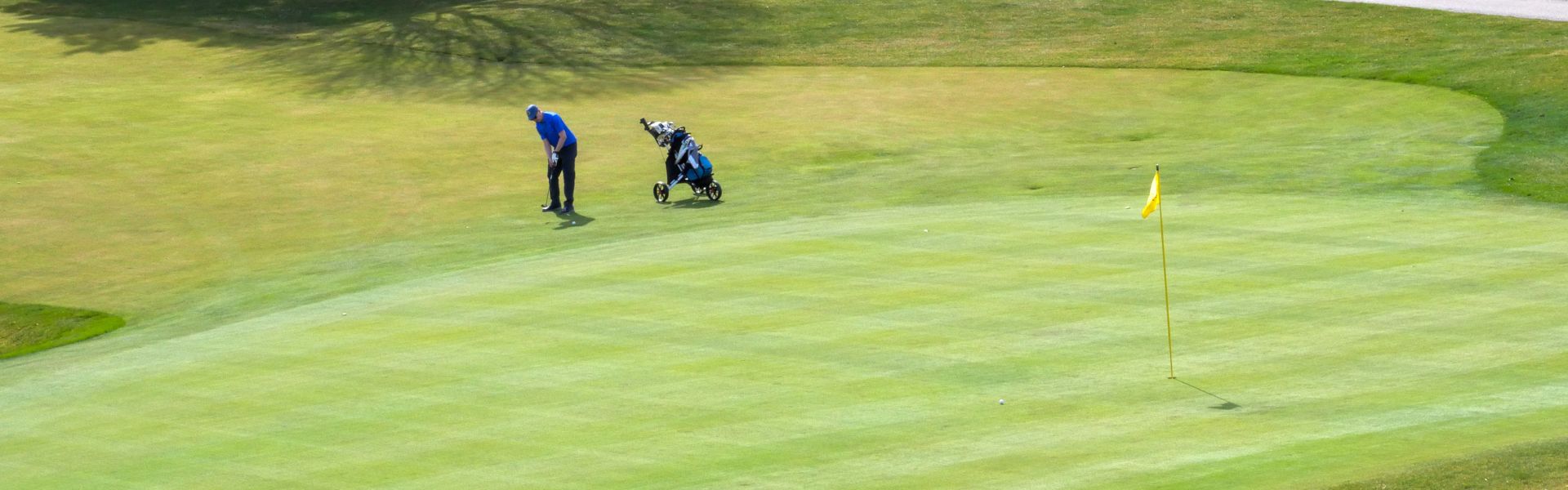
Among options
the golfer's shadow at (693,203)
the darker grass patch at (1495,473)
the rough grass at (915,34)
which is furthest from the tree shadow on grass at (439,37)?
the darker grass patch at (1495,473)

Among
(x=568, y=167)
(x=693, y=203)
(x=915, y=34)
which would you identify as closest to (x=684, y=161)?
(x=693, y=203)

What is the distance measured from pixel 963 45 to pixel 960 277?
25122mm

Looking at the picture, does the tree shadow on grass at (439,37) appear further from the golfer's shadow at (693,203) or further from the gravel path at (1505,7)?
the gravel path at (1505,7)

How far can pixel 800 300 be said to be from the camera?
18469 mm

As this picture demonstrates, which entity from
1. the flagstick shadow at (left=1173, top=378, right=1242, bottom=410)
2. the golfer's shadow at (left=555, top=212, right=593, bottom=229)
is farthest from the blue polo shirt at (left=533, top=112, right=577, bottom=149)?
the flagstick shadow at (left=1173, top=378, right=1242, bottom=410)

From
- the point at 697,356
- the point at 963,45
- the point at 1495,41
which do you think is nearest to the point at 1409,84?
the point at 1495,41

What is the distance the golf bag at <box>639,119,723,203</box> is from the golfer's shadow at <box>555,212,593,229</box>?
4.96 ft

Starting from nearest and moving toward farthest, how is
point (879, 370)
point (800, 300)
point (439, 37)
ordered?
1. point (879, 370)
2. point (800, 300)
3. point (439, 37)

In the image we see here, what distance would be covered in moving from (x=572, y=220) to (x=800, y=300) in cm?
913

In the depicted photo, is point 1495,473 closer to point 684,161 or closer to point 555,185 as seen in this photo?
point 684,161

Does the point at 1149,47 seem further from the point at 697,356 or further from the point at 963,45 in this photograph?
the point at 697,356

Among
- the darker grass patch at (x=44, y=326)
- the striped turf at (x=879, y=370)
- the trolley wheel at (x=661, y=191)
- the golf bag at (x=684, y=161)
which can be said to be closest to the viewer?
the striped turf at (x=879, y=370)

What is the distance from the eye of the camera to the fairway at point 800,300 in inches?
535

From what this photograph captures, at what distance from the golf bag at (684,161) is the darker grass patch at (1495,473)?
55.6 ft
